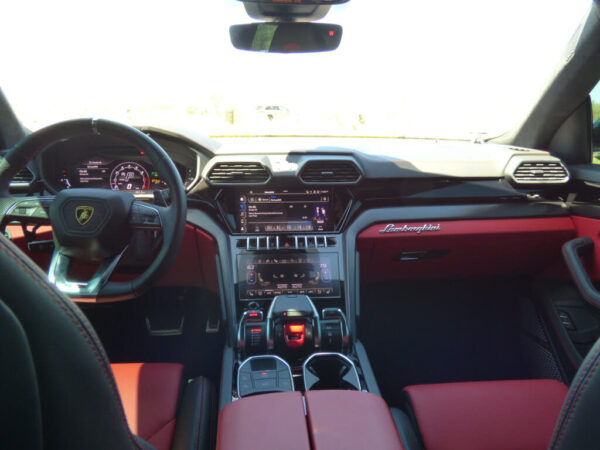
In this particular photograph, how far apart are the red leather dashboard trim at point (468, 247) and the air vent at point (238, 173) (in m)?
0.73

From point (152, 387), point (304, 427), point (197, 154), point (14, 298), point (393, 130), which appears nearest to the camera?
point (14, 298)

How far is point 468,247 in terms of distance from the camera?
2.85m

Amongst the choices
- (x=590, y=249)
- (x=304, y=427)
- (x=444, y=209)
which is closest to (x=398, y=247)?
(x=444, y=209)

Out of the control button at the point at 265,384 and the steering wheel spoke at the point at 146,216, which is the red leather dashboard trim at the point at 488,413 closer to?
the control button at the point at 265,384

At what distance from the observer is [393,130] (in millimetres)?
3225

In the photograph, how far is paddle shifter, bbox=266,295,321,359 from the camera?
2402 mm

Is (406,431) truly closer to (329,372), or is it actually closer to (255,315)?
(329,372)

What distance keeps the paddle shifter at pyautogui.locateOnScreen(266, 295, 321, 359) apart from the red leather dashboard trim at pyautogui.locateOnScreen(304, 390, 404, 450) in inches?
43.8

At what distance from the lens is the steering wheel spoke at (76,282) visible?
1.57 metres

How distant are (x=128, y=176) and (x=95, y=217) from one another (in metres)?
1.00

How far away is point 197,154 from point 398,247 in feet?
4.52

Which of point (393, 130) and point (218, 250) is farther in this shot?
point (393, 130)

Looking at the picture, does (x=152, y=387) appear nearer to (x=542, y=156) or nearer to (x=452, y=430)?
(x=452, y=430)

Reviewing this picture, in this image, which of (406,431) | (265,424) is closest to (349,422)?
(265,424)
